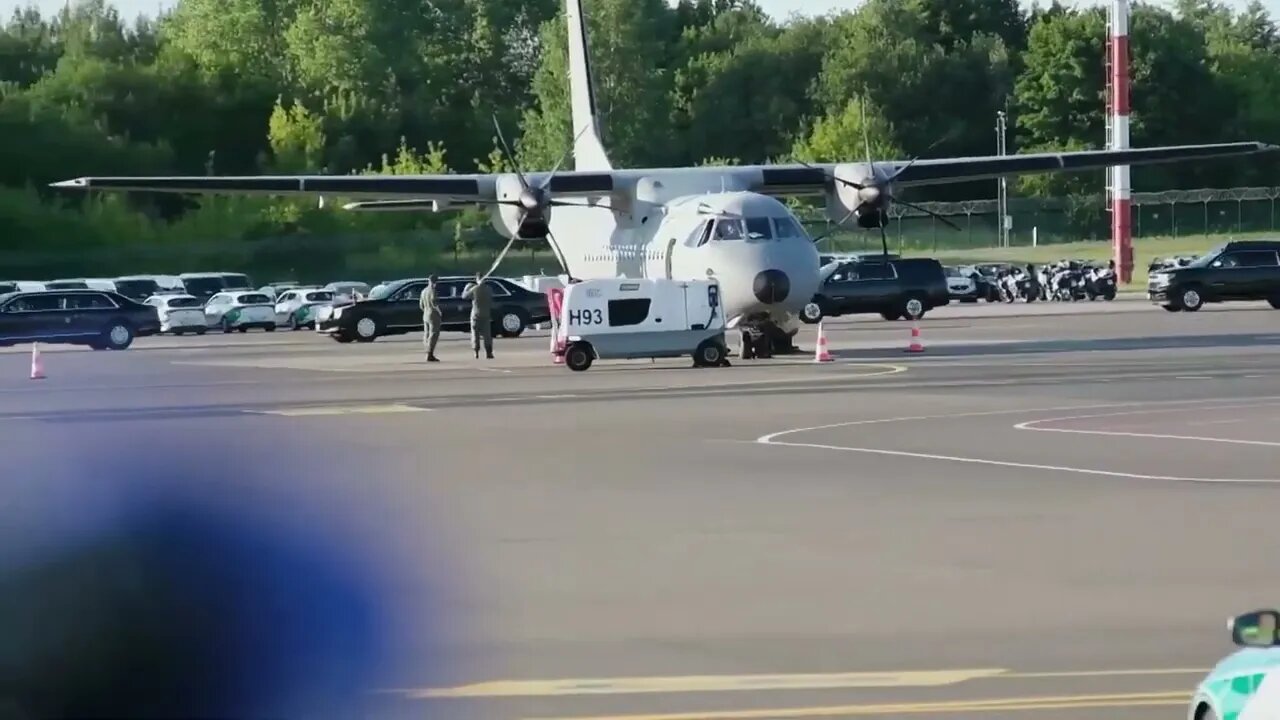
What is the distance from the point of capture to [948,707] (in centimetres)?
795

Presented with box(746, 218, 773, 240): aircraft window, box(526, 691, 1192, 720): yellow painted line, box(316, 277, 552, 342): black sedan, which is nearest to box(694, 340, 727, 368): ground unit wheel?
box(746, 218, 773, 240): aircraft window

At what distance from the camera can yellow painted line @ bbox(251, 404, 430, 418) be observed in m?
24.9

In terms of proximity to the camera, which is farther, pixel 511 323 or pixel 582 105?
pixel 511 323

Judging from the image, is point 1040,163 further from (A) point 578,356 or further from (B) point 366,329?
(B) point 366,329

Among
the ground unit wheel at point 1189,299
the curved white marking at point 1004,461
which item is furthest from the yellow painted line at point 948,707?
the ground unit wheel at point 1189,299

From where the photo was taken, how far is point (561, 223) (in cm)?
4153

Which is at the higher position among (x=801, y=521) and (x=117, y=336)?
(x=801, y=521)

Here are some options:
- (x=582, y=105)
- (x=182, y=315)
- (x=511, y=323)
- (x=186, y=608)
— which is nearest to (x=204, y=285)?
(x=182, y=315)

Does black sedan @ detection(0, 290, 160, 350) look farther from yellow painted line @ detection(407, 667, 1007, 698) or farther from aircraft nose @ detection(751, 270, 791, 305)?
yellow painted line @ detection(407, 667, 1007, 698)

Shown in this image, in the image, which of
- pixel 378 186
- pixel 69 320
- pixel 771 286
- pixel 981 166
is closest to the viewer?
pixel 771 286

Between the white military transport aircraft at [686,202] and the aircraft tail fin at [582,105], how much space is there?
128 inches

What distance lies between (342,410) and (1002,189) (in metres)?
70.5

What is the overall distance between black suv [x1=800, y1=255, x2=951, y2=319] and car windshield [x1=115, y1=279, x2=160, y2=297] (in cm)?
2432

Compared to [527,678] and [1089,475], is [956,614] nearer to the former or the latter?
[527,678]
